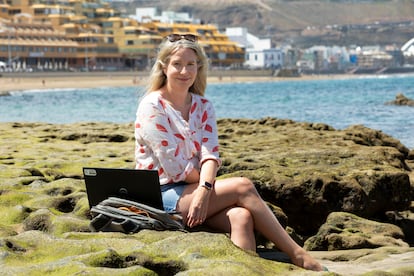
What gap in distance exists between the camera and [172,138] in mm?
5254

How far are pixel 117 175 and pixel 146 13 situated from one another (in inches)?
7359

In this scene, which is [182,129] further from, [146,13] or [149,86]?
[146,13]

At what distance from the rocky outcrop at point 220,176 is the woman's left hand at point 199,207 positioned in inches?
14.4

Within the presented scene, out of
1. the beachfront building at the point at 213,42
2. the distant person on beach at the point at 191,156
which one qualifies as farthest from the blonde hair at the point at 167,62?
the beachfront building at the point at 213,42

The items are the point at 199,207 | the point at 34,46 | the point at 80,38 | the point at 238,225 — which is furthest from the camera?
the point at 80,38

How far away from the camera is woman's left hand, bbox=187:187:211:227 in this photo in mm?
5016

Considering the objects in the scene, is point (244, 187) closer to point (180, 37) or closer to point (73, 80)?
point (180, 37)

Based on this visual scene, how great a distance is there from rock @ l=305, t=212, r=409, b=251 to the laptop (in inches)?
68.1

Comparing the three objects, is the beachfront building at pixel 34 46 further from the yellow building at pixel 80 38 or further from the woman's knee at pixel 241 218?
the woman's knee at pixel 241 218

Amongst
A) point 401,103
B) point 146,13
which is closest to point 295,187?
point 401,103

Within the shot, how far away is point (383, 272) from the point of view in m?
4.31

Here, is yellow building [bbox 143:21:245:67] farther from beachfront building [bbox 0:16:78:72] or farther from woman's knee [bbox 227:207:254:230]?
woman's knee [bbox 227:207:254:230]

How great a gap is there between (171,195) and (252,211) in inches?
20.1

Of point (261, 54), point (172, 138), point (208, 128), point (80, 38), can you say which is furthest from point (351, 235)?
point (261, 54)
